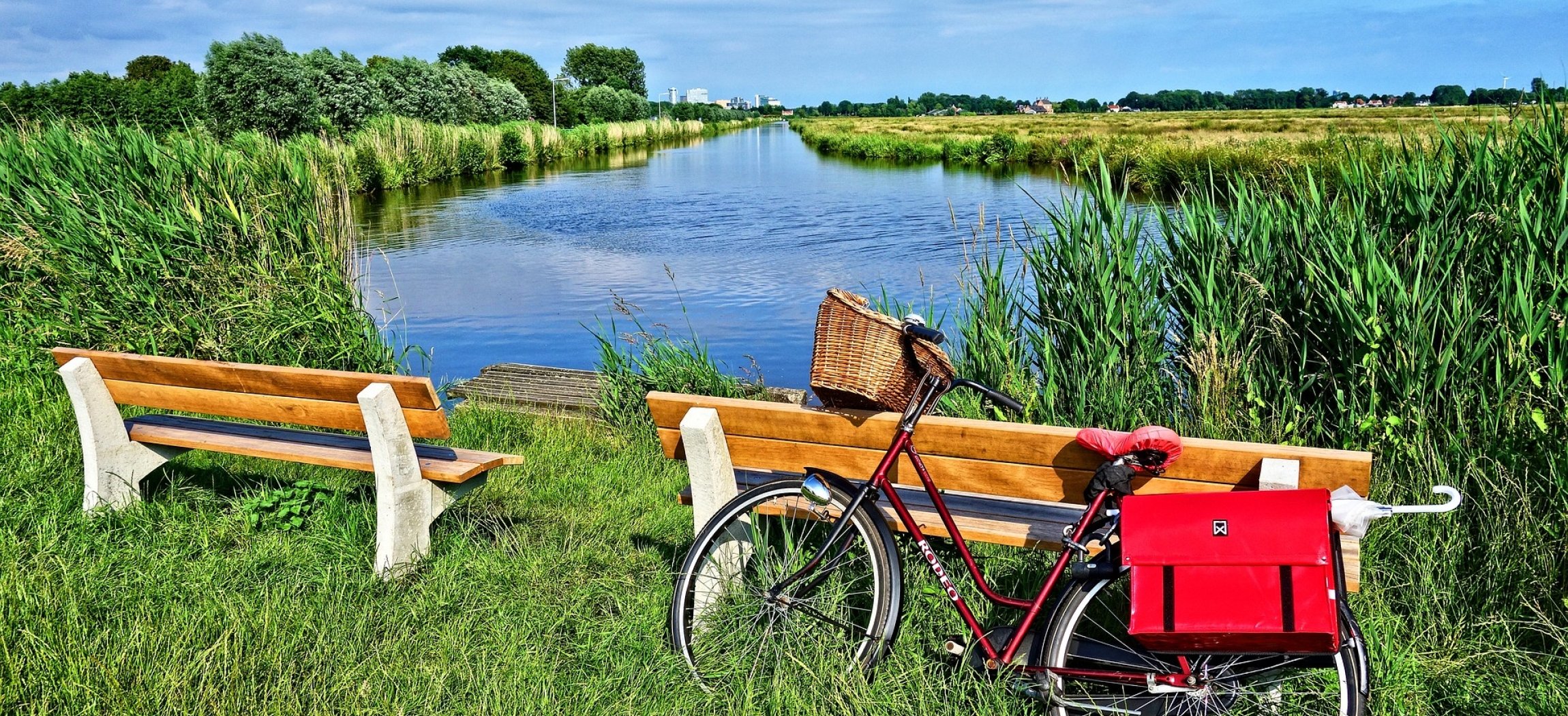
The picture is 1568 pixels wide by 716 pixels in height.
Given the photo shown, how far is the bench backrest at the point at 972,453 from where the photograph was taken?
2.57 meters

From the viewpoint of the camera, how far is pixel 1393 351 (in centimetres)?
391

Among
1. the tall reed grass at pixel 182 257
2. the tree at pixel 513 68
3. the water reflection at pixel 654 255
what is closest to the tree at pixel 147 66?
the tree at pixel 513 68

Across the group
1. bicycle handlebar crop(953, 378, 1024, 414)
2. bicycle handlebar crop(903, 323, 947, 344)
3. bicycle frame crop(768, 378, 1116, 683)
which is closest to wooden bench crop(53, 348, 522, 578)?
bicycle frame crop(768, 378, 1116, 683)

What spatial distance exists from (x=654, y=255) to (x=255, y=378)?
44.3ft

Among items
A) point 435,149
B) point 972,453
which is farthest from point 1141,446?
point 435,149

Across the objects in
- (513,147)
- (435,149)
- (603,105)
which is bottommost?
(435,149)

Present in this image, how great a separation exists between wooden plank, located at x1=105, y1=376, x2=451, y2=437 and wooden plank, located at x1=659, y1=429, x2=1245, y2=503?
962 millimetres

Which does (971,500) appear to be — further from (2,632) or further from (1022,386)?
(2,632)

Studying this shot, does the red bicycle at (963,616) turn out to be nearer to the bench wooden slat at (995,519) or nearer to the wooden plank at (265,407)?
the bench wooden slat at (995,519)

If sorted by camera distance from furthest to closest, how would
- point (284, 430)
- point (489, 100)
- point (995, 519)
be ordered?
1. point (489, 100)
2. point (284, 430)
3. point (995, 519)

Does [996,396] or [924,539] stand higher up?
[996,396]

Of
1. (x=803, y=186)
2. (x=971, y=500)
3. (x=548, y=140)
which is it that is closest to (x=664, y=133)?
(x=548, y=140)

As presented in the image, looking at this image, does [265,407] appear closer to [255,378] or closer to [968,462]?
[255,378]

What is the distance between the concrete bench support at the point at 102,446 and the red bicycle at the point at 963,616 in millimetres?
2647
